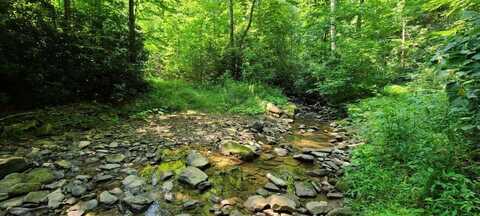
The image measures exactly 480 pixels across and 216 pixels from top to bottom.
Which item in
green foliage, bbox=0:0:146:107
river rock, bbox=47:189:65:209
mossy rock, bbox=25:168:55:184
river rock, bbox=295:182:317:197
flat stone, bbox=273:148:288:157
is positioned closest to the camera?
river rock, bbox=47:189:65:209

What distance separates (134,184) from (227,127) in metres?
3.45

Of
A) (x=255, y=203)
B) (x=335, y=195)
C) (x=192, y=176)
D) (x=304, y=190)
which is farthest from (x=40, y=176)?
(x=335, y=195)

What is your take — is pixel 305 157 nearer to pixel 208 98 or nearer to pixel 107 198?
pixel 107 198

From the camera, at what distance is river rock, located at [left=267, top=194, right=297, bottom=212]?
373cm

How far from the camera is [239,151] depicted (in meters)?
5.42

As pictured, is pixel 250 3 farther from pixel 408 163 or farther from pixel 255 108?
pixel 408 163

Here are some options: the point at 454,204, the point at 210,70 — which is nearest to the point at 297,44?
the point at 210,70

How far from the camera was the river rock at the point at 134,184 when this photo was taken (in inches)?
161

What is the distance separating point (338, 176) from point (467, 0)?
2972mm

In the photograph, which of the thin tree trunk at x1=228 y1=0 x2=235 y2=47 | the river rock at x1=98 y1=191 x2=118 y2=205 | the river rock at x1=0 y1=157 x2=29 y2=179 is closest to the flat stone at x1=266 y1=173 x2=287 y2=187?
the river rock at x1=98 y1=191 x2=118 y2=205

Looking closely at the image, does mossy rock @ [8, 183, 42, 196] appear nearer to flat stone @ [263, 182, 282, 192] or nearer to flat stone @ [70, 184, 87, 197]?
flat stone @ [70, 184, 87, 197]

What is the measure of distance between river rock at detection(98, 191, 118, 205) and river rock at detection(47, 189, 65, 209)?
0.47 meters

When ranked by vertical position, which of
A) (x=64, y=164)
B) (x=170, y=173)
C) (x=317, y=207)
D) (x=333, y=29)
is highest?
(x=333, y=29)

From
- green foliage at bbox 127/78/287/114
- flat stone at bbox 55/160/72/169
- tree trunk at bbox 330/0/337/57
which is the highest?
→ tree trunk at bbox 330/0/337/57
